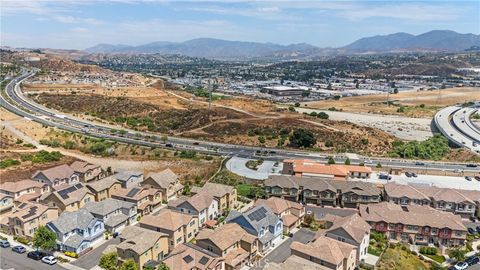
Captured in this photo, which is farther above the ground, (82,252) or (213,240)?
(213,240)

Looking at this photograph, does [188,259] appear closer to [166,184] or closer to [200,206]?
[200,206]

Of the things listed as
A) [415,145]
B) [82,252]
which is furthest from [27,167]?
[415,145]

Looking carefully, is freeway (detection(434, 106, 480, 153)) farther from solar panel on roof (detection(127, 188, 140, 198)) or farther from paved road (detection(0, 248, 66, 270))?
paved road (detection(0, 248, 66, 270))

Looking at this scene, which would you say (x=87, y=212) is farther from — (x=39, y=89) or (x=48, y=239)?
(x=39, y=89)

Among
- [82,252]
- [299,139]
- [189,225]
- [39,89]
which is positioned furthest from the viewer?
[39,89]

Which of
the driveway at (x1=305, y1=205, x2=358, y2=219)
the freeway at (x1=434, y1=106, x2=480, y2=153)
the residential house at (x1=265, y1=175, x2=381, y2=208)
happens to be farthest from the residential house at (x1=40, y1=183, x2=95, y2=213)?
the freeway at (x1=434, y1=106, x2=480, y2=153)

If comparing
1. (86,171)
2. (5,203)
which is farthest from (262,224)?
(5,203)
